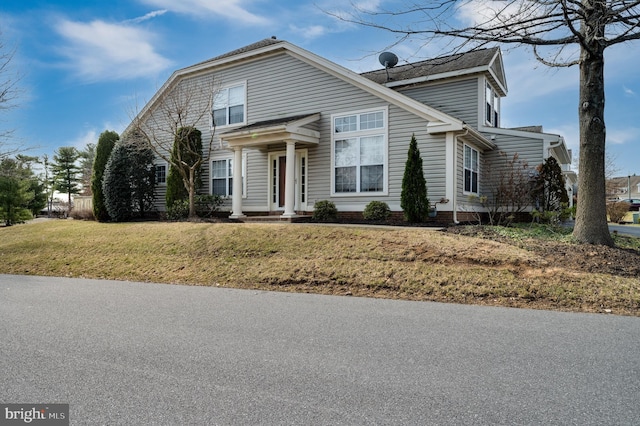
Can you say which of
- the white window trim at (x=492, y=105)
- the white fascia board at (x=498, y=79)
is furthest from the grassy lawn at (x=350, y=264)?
the white fascia board at (x=498, y=79)

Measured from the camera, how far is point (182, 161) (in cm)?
1644

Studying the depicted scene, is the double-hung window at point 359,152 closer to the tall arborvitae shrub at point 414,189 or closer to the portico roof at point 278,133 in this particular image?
the portico roof at point 278,133

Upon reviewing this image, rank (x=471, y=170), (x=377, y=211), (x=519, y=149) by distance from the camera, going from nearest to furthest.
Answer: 1. (x=377, y=211)
2. (x=471, y=170)
3. (x=519, y=149)

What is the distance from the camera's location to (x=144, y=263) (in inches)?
377

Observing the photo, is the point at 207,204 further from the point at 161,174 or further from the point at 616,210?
the point at 616,210

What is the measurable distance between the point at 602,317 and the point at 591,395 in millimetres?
2828

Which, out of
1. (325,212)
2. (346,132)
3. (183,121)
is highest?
(183,121)

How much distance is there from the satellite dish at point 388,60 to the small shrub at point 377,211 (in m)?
7.05

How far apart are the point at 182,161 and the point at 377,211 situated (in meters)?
8.27

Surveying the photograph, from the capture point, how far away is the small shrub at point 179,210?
1617cm

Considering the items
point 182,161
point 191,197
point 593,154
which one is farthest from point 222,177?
point 593,154

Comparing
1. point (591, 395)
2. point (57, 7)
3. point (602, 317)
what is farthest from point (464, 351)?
point (57, 7)

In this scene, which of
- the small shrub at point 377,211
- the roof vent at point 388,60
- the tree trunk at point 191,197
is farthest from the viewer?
the roof vent at point 388,60

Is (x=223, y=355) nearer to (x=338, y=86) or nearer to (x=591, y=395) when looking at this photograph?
(x=591, y=395)
